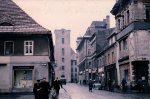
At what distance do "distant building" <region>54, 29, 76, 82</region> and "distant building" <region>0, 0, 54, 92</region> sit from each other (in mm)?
79474

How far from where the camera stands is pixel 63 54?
115 metres

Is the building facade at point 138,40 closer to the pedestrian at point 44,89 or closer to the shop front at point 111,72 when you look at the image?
the shop front at point 111,72

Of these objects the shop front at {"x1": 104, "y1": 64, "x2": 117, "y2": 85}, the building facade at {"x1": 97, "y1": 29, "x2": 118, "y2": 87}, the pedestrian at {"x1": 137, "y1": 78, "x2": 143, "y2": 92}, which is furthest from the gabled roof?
the shop front at {"x1": 104, "y1": 64, "x2": 117, "y2": 85}

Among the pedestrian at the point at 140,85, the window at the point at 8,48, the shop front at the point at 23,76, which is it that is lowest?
the pedestrian at the point at 140,85

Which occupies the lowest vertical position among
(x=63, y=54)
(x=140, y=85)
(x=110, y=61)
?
(x=140, y=85)

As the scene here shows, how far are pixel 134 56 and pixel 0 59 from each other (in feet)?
47.9

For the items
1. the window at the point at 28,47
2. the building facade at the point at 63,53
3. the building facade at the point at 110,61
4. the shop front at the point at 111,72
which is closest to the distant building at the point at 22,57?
the window at the point at 28,47

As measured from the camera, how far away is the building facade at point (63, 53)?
114 meters

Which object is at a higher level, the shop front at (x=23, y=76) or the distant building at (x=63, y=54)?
the distant building at (x=63, y=54)

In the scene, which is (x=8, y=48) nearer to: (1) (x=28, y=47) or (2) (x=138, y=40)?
(1) (x=28, y=47)

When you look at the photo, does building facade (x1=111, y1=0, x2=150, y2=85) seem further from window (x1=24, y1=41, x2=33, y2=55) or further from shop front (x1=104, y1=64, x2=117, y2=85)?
window (x1=24, y1=41, x2=33, y2=55)

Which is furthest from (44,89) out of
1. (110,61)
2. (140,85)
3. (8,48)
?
(110,61)

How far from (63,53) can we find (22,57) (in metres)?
81.1

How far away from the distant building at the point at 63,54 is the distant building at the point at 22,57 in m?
79.5
